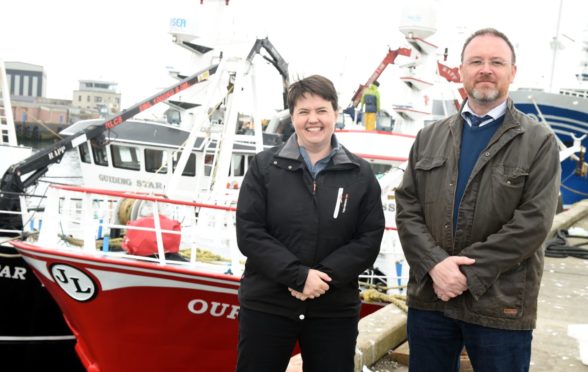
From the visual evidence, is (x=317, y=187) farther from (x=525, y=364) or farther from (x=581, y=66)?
(x=581, y=66)

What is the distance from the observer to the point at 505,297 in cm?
294

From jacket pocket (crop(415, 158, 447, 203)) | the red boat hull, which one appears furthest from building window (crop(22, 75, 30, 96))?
jacket pocket (crop(415, 158, 447, 203))

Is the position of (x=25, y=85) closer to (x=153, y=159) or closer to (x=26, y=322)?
(x=153, y=159)

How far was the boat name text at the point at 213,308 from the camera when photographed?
729 centimetres

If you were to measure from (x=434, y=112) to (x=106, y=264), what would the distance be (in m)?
29.9

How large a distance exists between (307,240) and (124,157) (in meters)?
10.5

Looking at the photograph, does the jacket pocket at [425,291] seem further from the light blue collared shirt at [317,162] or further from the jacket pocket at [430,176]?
A: the light blue collared shirt at [317,162]

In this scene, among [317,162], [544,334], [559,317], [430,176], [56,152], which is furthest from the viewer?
[56,152]

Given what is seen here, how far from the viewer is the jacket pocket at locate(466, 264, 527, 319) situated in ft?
9.61

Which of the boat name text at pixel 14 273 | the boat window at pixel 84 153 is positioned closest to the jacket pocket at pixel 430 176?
the boat name text at pixel 14 273

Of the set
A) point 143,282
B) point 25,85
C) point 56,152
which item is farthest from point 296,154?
point 25,85

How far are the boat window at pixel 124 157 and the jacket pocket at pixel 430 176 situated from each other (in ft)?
34.3

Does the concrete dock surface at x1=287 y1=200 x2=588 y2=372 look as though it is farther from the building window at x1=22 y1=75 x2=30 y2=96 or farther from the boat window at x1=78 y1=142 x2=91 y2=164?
the building window at x1=22 y1=75 x2=30 y2=96

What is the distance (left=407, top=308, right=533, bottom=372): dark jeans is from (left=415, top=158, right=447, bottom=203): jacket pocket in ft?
1.76
